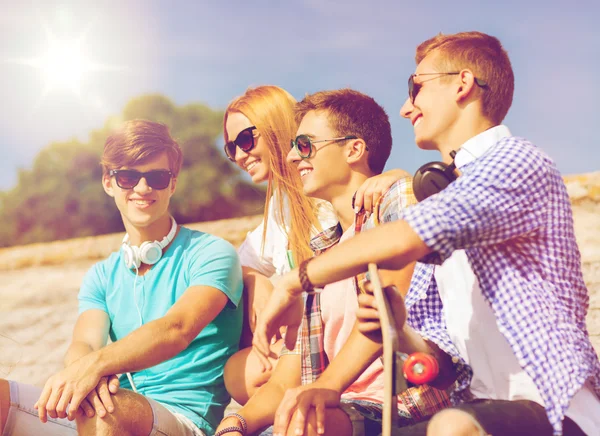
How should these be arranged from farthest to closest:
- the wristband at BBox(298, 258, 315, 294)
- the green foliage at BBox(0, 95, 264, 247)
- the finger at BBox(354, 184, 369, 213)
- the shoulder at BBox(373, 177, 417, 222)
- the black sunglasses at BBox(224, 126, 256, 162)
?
the green foliage at BBox(0, 95, 264, 247)
the black sunglasses at BBox(224, 126, 256, 162)
the finger at BBox(354, 184, 369, 213)
the shoulder at BBox(373, 177, 417, 222)
the wristband at BBox(298, 258, 315, 294)

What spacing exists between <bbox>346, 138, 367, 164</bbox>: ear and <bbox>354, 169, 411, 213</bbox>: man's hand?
261 mm

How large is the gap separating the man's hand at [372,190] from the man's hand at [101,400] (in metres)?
1.16

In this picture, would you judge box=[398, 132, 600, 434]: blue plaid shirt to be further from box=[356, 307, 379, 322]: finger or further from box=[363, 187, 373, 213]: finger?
box=[363, 187, 373, 213]: finger

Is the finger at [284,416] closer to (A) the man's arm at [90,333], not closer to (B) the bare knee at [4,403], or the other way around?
(A) the man's arm at [90,333]

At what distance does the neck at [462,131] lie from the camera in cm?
234

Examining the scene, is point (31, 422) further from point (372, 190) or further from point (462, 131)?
point (462, 131)

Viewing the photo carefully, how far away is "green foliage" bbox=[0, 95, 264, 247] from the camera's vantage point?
63.8 feet

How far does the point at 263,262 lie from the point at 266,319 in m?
2.05

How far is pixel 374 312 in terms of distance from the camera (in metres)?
2.00

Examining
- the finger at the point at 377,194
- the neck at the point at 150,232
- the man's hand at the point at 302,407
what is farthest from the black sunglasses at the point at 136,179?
the man's hand at the point at 302,407

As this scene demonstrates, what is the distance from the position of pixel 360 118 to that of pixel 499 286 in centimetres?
149

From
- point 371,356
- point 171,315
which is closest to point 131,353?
point 171,315

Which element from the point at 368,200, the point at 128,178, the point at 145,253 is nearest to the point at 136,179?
the point at 128,178

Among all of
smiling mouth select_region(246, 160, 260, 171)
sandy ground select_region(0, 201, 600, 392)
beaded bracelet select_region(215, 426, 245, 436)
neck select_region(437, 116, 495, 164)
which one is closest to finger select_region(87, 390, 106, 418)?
beaded bracelet select_region(215, 426, 245, 436)
